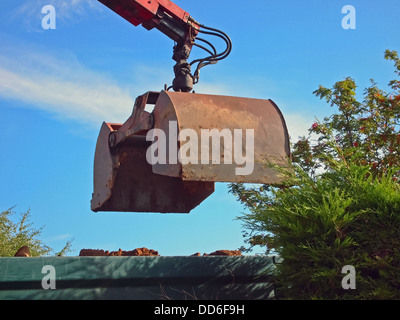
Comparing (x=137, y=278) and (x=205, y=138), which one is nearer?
(x=137, y=278)

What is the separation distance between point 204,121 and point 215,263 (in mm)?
1135

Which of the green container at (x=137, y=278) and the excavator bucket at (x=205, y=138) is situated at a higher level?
the excavator bucket at (x=205, y=138)

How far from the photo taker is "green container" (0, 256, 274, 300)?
3201 millimetres

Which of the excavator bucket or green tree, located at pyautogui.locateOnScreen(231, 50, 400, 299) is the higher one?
the excavator bucket

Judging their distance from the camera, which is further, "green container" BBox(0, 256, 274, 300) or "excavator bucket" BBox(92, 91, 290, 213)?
"excavator bucket" BBox(92, 91, 290, 213)

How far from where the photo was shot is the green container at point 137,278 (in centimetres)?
320

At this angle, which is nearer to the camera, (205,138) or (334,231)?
(334,231)

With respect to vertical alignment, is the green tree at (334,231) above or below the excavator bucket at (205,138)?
below

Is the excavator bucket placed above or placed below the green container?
above

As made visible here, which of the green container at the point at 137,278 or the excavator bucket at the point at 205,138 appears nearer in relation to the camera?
the green container at the point at 137,278

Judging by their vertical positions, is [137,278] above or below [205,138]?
below

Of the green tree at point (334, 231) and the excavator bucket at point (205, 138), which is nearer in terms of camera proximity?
the green tree at point (334, 231)

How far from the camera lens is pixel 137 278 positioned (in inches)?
135
